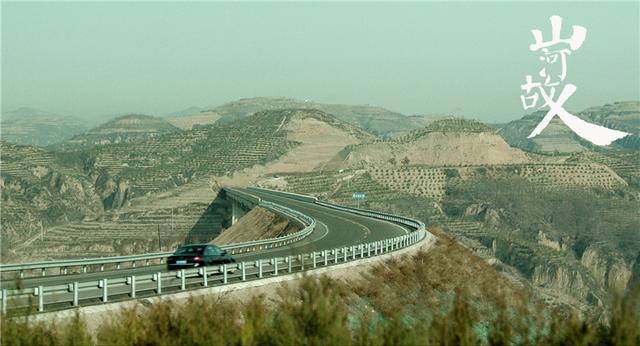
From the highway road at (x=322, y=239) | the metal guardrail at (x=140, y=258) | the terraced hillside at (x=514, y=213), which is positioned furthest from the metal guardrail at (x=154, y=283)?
the terraced hillside at (x=514, y=213)

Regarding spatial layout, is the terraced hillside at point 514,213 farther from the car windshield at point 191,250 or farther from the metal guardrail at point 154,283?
the car windshield at point 191,250

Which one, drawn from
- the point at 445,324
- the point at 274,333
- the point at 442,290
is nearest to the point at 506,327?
the point at 445,324

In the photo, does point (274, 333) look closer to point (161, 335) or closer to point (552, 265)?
point (161, 335)

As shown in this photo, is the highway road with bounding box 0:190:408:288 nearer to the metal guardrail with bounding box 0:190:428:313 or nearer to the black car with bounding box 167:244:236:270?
the black car with bounding box 167:244:236:270

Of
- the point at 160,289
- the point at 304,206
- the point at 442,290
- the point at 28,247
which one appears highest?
the point at 160,289

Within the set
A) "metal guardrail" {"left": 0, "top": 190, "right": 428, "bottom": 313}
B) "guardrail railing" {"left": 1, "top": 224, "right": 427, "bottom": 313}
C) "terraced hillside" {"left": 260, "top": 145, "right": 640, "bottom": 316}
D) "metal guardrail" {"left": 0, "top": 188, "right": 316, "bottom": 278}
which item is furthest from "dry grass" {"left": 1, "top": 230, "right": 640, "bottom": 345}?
"terraced hillside" {"left": 260, "top": 145, "right": 640, "bottom": 316}

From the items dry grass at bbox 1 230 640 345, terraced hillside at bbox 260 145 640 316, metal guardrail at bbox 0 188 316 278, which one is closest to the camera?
dry grass at bbox 1 230 640 345
